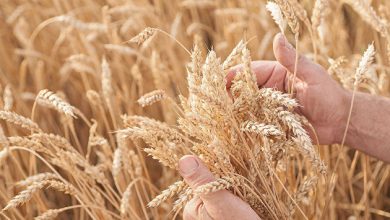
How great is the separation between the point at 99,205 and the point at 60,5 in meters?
1.24

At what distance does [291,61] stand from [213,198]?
1.07 feet

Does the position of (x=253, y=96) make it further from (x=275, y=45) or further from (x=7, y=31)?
(x=7, y=31)

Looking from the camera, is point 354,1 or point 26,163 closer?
point 354,1

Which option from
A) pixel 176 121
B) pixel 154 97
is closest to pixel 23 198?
pixel 154 97

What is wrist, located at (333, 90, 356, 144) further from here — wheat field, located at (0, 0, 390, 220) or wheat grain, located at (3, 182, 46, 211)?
wheat grain, located at (3, 182, 46, 211)

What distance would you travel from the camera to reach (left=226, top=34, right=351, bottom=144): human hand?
131 cm

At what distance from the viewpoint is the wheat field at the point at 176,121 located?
1.06 meters

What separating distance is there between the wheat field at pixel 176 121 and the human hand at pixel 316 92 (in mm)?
45

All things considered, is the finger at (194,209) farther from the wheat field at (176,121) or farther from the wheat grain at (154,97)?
the wheat grain at (154,97)

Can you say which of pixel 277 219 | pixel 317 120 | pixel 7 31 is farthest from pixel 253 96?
pixel 7 31

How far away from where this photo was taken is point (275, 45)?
1204mm

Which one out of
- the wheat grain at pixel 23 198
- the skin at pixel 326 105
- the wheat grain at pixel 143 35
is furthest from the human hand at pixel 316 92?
the wheat grain at pixel 23 198

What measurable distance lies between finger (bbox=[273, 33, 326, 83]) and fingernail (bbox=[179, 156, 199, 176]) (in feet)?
0.96

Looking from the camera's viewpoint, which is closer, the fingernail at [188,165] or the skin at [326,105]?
the fingernail at [188,165]
